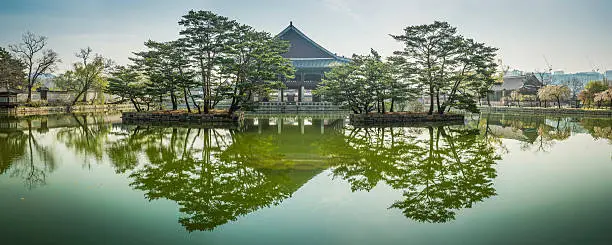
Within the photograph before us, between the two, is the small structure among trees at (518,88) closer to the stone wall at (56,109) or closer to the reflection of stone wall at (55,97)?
the stone wall at (56,109)

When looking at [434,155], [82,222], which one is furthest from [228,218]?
[434,155]

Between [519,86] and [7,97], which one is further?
[519,86]

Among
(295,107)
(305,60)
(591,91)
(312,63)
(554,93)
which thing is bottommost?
(295,107)

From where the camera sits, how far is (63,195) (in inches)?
294

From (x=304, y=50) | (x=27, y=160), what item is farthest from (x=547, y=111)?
(x=27, y=160)

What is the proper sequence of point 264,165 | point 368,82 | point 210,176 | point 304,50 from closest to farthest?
1. point 210,176
2. point 264,165
3. point 368,82
4. point 304,50

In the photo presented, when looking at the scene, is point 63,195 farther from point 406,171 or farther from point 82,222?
point 406,171

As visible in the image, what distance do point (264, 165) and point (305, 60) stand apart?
112 feet

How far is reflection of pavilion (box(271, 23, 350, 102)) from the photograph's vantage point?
42.1 m

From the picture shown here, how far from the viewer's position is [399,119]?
86.8ft

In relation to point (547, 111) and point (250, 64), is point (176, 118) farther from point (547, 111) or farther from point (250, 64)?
point (547, 111)

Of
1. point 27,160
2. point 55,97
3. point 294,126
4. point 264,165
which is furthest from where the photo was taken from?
point 55,97

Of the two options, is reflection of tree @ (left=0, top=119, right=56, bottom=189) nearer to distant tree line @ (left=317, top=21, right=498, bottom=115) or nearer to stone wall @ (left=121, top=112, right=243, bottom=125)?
stone wall @ (left=121, top=112, right=243, bottom=125)

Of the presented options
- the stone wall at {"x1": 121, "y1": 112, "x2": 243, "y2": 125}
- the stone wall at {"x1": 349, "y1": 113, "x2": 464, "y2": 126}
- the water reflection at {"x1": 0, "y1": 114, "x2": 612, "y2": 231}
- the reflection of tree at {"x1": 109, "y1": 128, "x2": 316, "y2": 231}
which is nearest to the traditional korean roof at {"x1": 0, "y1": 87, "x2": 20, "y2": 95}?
the stone wall at {"x1": 121, "y1": 112, "x2": 243, "y2": 125}
